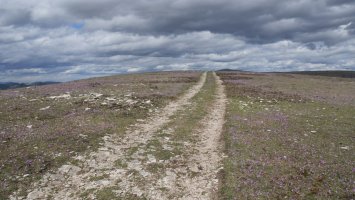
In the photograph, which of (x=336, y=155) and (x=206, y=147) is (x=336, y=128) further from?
(x=206, y=147)

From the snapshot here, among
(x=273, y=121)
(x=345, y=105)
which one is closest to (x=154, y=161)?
(x=273, y=121)

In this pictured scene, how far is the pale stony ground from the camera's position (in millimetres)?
12523

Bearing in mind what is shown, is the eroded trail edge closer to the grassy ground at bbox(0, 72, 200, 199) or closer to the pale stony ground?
the pale stony ground

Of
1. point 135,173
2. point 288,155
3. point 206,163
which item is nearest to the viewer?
point 135,173

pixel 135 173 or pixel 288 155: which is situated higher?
pixel 288 155

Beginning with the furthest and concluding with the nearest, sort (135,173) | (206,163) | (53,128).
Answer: (53,128)
(206,163)
(135,173)

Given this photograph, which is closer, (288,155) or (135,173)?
(135,173)

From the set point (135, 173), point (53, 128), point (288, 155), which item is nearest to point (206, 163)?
point (135, 173)

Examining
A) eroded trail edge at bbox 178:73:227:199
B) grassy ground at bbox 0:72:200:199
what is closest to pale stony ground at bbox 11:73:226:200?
eroded trail edge at bbox 178:73:227:199

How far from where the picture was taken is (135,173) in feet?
46.9

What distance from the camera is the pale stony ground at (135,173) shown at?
493 inches

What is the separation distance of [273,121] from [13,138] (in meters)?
18.9

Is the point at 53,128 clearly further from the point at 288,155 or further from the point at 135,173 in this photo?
the point at 288,155

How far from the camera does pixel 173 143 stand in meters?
18.7
